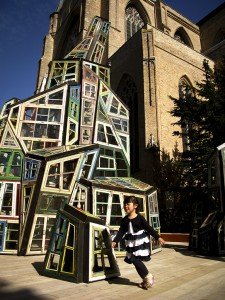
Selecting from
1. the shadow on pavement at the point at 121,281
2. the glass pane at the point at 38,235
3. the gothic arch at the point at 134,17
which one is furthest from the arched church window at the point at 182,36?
the shadow on pavement at the point at 121,281

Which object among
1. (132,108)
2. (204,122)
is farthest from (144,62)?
(204,122)

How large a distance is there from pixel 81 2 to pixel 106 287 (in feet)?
98.5

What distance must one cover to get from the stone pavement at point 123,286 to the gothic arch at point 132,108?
12.8 metres

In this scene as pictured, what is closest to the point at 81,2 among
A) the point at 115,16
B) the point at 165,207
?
the point at 115,16

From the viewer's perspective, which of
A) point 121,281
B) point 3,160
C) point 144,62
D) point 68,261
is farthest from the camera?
A: point 144,62

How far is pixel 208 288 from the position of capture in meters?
3.63

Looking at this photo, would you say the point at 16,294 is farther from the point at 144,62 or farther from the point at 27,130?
the point at 144,62

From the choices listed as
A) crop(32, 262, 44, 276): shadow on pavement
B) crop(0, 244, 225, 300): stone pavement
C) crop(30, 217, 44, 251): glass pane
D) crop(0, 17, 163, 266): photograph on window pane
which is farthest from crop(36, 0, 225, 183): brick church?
crop(0, 244, 225, 300): stone pavement

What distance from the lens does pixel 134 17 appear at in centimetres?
2944

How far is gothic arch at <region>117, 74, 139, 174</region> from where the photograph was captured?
1822 centimetres

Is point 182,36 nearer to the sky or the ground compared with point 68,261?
nearer to the sky

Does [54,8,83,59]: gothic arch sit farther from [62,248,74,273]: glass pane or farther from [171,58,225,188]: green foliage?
[62,248,74,273]: glass pane

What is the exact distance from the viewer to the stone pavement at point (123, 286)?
3.32 m

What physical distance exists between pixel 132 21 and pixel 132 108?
46.0 ft
